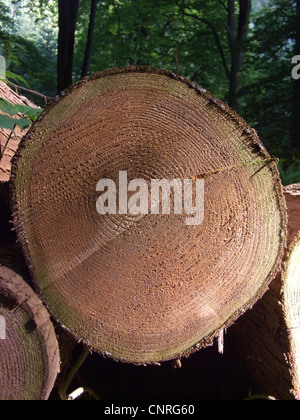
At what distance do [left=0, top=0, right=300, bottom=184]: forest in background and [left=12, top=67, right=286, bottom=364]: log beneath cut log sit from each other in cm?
404

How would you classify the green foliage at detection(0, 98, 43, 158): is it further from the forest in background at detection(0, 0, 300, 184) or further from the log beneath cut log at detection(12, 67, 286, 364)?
the forest in background at detection(0, 0, 300, 184)

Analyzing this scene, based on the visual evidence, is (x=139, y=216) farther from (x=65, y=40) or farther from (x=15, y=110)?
(x=65, y=40)

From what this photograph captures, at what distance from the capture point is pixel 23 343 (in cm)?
138

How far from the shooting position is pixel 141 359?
1439mm

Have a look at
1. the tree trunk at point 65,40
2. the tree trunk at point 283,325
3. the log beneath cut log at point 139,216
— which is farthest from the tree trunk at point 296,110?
the log beneath cut log at point 139,216

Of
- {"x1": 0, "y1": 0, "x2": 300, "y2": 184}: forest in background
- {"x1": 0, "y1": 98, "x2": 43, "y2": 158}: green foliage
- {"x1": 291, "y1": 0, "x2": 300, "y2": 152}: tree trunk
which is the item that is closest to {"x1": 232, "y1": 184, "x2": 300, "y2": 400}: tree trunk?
{"x1": 0, "y1": 98, "x2": 43, "y2": 158}: green foliage

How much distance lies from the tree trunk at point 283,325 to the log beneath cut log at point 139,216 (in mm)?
323

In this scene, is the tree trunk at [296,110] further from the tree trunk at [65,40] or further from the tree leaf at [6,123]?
the tree leaf at [6,123]

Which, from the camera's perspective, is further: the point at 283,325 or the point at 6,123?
the point at 283,325

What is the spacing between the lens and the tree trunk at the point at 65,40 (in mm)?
5324

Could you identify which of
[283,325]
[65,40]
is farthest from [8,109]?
[65,40]

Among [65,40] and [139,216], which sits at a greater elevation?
[65,40]

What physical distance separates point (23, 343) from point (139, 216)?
54 centimetres

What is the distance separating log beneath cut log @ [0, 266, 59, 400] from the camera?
4.49 feet
